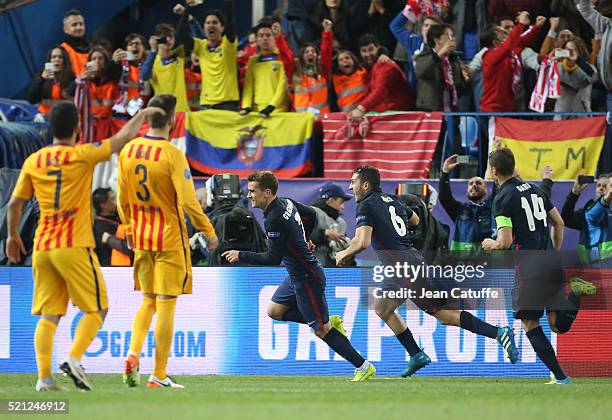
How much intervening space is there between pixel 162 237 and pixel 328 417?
2662 millimetres

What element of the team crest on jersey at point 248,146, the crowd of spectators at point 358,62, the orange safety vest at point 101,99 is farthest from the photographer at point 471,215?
the orange safety vest at point 101,99

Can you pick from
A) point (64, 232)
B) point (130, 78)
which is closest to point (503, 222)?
point (64, 232)

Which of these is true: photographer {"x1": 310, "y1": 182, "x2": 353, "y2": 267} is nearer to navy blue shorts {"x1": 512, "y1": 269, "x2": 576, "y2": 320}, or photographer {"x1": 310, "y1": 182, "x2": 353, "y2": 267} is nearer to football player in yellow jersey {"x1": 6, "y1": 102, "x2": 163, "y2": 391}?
navy blue shorts {"x1": 512, "y1": 269, "x2": 576, "y2": 320}

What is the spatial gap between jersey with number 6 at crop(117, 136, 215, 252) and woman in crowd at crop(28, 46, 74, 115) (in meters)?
7.88

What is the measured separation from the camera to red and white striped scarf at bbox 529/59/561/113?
15.7m

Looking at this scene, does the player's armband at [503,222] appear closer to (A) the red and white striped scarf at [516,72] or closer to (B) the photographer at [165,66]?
(A) the red and white striped scarf at [516,72]

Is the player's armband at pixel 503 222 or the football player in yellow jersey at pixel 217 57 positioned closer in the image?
the player's armband at pixel 503 222

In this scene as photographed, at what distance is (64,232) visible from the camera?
901 centimetres

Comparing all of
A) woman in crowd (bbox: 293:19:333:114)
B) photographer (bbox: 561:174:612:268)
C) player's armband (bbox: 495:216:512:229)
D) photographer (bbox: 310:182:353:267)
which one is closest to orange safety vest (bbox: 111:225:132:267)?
photographer (bbox: 310:182:353:267)

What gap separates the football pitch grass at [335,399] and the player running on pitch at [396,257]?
444 millimetres

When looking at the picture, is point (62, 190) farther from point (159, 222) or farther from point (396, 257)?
point (396, 257)

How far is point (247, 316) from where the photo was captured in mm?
12992

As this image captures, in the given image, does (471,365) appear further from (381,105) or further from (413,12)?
(413,12)

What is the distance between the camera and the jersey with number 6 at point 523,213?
11.2 meters
